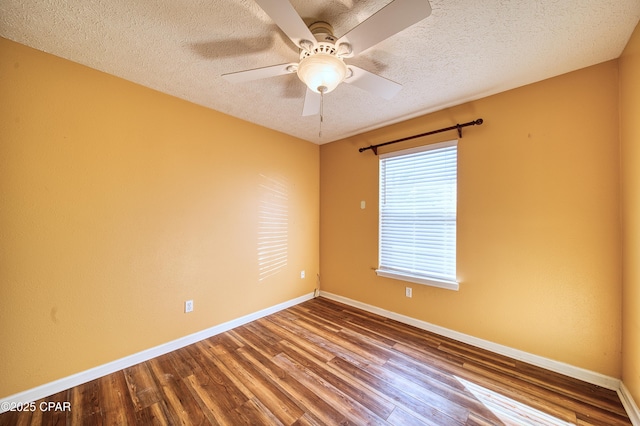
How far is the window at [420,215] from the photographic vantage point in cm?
257

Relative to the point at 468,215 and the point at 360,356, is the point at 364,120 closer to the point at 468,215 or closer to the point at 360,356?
the point at 468,215

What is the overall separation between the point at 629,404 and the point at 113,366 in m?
3.78

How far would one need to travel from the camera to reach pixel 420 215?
2.79 meters

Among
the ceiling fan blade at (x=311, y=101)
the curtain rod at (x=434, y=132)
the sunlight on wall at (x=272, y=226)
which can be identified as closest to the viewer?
the ceiling fan blade at (x=311, y=101)

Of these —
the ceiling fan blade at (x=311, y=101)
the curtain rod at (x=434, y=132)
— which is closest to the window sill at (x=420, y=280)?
the curtain rod at (x=434, y=132)

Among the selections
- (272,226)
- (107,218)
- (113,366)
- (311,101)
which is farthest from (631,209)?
(113,366)

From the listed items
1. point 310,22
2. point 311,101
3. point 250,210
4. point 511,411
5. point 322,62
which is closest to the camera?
point 322,62

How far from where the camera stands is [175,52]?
175 cm

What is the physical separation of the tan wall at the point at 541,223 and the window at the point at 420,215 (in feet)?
0.37

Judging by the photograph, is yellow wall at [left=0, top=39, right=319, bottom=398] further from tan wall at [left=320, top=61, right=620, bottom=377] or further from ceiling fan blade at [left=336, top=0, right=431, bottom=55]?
tan wall at [left=320, top=61, right=620, bottom=377]

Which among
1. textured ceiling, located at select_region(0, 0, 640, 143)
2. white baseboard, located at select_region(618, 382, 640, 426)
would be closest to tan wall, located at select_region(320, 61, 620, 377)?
white baseboard, located at select_region(618, 382, 640, 426)

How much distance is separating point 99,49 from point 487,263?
12.0 ft

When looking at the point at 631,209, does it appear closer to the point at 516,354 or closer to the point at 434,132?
the point at 516,354

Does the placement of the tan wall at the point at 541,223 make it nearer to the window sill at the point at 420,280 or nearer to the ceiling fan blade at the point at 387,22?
the window sill at the point at 420,280
